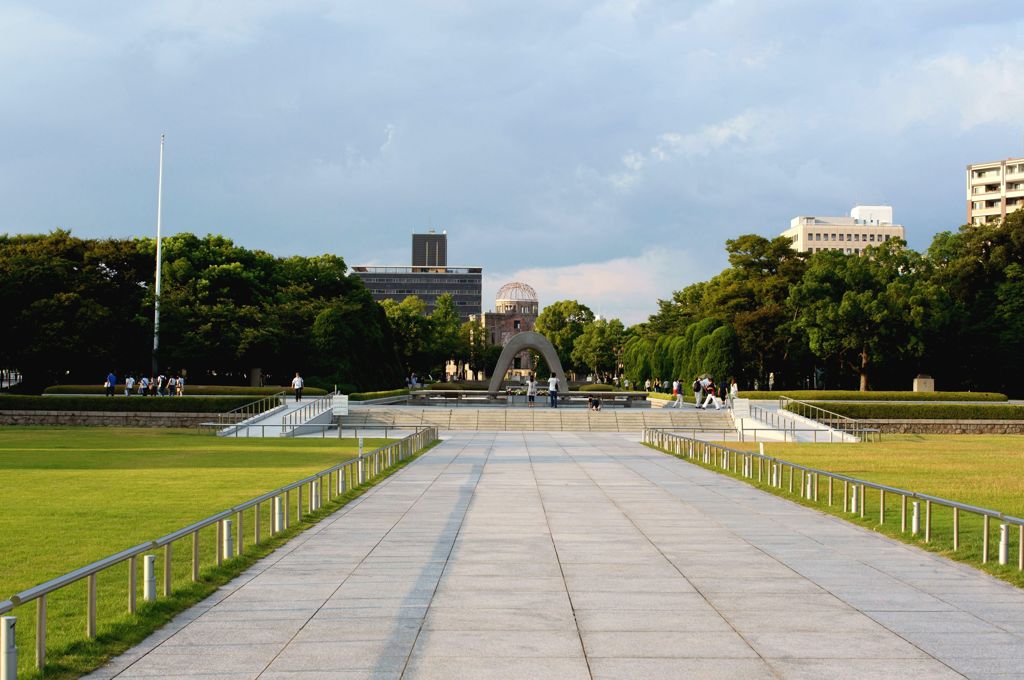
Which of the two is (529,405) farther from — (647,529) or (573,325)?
(573,325)

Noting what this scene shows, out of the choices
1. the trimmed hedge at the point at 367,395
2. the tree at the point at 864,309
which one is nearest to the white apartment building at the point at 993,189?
the tree at the point at 864,309

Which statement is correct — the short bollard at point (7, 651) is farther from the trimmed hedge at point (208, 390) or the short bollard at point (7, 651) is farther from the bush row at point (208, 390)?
the bush row at point (208, 390)

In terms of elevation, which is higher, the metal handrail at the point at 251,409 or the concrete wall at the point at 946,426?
the metal handrail at the point at 251,409

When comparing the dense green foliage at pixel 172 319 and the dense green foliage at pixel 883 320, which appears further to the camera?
the dense green foliage at pixel 883 320

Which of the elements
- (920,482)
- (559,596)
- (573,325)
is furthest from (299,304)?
(573,325)

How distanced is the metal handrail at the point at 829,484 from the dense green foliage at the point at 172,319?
91.9 feet

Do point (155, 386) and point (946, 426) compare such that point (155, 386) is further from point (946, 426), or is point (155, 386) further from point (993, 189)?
point (993, 189)

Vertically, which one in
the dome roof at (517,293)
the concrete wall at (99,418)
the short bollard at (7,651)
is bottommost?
the concrete wall at (99,418)

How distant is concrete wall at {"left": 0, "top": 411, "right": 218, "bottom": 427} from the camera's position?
40531mm

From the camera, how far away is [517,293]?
542ft

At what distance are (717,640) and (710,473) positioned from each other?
15039 mm

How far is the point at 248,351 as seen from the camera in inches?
2178

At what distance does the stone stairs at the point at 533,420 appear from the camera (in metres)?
41.0

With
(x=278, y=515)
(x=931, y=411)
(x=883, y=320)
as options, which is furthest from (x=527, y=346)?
(x=278, y=515)
